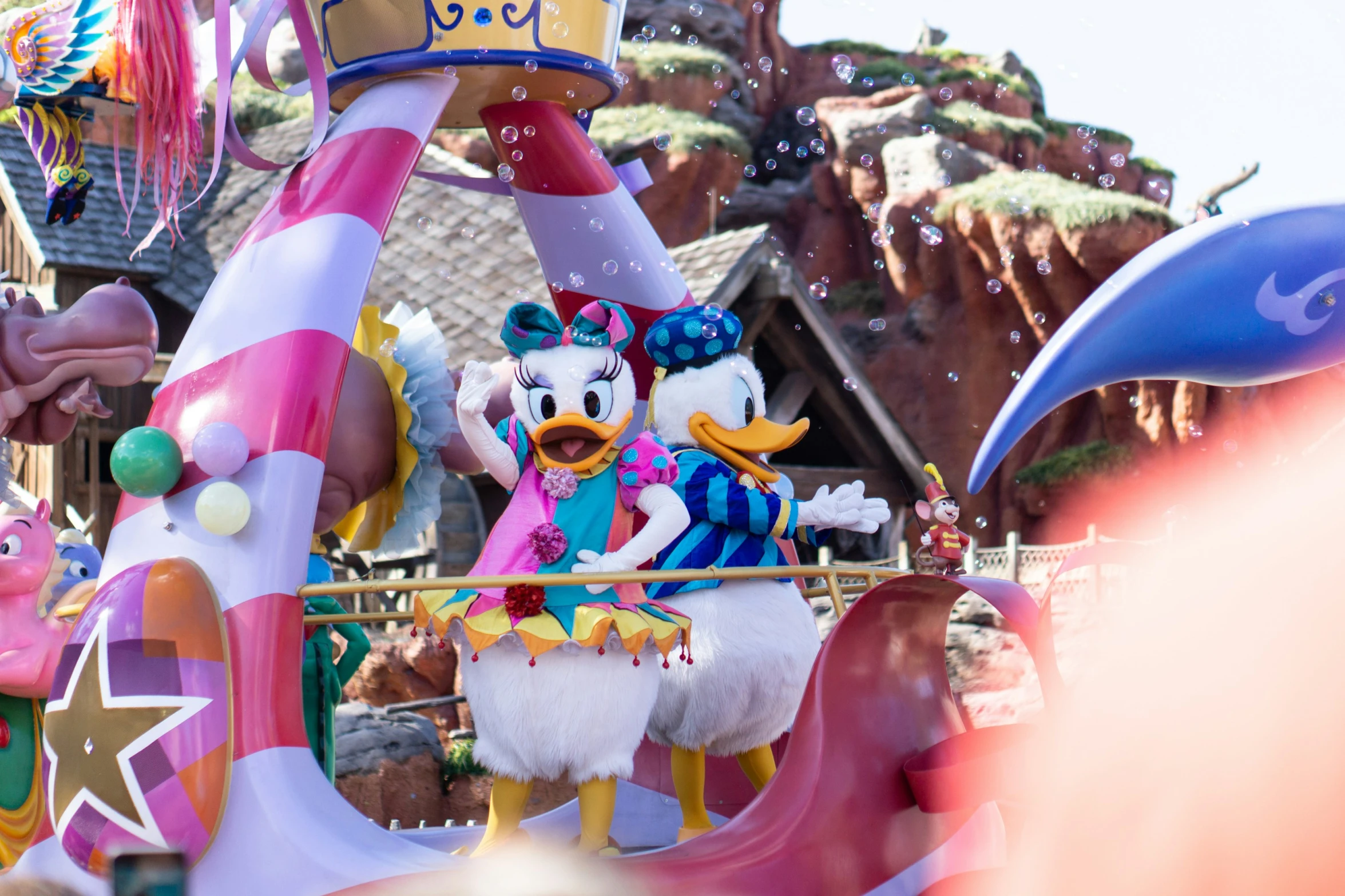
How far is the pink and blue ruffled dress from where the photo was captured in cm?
239

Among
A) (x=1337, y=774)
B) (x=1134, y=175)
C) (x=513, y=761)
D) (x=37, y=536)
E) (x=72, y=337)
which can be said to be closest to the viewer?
(x=1337, y=774)

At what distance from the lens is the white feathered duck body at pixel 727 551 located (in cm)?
280

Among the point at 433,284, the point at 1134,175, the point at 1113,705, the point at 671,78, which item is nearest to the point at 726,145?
the point at 671,78

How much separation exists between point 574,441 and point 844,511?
67 cm

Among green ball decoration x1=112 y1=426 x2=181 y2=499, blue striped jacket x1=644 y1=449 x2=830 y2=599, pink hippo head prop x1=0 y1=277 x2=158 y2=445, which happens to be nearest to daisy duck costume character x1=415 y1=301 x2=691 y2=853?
blue striped jacket x1=644 y1=449 x2=830 y2=599

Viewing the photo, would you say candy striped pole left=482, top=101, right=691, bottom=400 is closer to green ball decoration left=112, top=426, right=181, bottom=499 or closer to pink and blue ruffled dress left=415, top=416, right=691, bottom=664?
pink and blue ruffled dress left=415, top=416, right=691, bottom=664

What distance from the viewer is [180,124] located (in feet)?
8.45

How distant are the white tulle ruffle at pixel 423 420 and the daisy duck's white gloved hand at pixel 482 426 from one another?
362 mm

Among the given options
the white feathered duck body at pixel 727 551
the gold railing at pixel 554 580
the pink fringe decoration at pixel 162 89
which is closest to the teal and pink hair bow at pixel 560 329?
the white feathered duck body at pixel 727 551

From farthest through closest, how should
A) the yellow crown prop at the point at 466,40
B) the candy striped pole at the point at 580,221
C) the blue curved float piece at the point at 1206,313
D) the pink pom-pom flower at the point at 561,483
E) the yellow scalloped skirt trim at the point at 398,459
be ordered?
the candy striped pole at the point at 580,221
the yellow scalloped skirt trim at the point at 398,459
the yellow crown prop at the point at 466,40
the pink pom-pom flower at the point at 561,483
the blue curved float piece at the point at 1206,313

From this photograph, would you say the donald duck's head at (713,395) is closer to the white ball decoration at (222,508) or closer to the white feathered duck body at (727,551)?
the white feathered duck body at (727,551)

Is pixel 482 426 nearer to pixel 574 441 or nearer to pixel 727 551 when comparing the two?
pixel 574 441

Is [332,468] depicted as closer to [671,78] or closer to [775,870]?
[775,870]

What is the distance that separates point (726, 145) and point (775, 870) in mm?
14784
